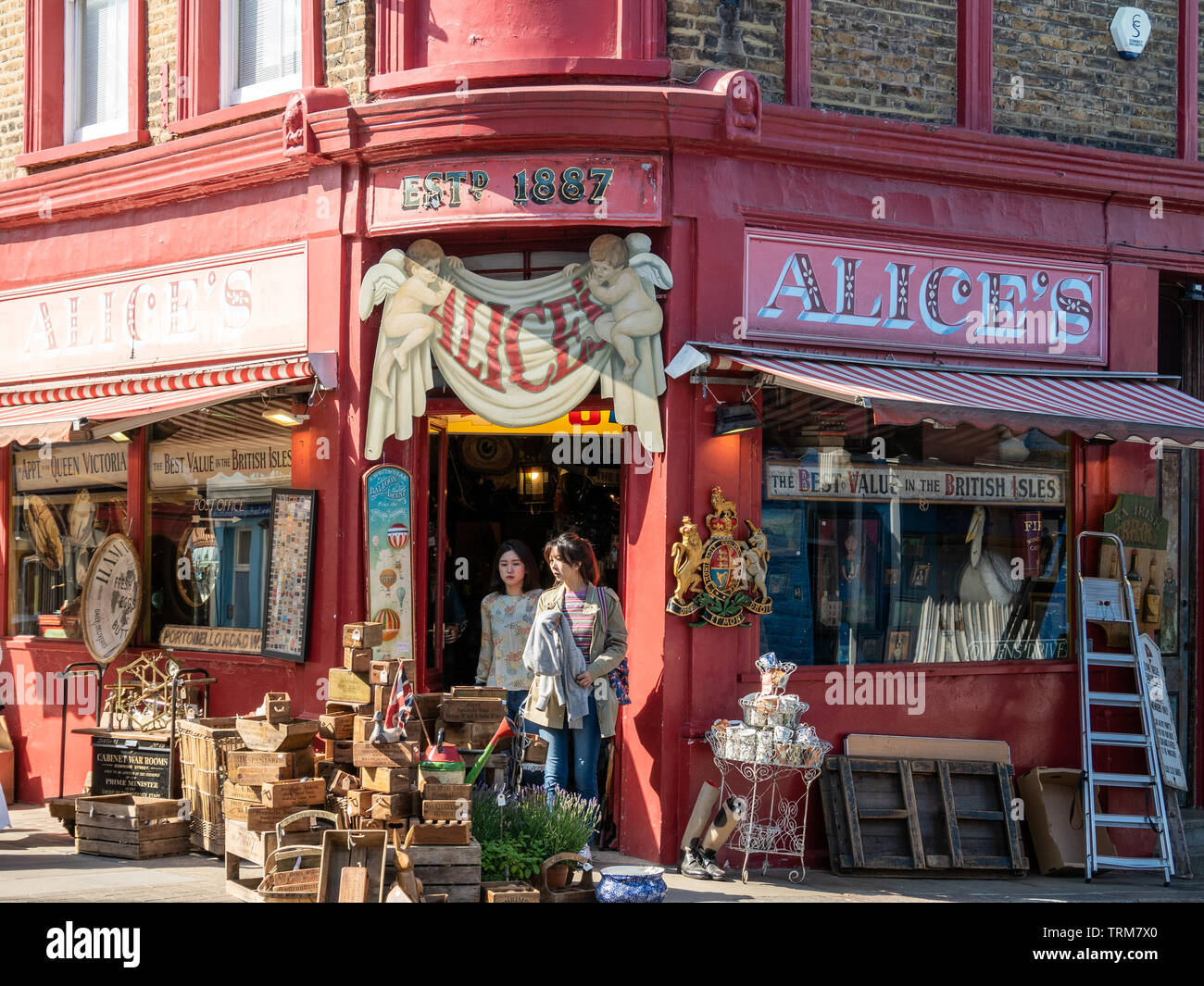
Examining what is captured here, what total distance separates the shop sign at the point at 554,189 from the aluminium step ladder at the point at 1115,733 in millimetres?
3985

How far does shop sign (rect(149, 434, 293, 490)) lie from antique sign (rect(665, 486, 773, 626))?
2.96 m

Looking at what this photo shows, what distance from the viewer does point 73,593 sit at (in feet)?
37.8

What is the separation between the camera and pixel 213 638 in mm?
10367

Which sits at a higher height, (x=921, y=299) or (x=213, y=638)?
(x=921, y=299)

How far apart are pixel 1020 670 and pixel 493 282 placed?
456cm

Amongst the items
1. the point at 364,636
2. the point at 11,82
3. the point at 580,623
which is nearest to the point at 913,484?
the point at 580,623

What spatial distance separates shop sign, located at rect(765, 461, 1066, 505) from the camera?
9.47 metres

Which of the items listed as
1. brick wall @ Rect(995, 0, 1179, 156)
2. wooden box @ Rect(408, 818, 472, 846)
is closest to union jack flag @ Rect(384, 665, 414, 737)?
wooden box @ Rect(408, 818, 472, 846)

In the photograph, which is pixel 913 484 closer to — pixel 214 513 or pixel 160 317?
pixel 214 513

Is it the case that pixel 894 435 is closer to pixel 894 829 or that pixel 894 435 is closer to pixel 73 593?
pixel 894 829

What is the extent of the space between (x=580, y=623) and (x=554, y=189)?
2.75m

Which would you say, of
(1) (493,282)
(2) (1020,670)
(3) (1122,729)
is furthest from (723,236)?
(3) (1122,729)

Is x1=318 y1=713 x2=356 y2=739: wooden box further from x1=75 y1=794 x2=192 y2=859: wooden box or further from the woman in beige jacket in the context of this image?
x1=75 y1=794 x2=192 y2=859: wooden box

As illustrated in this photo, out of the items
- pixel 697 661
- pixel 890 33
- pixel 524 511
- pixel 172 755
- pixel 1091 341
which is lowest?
pixel 172 755
